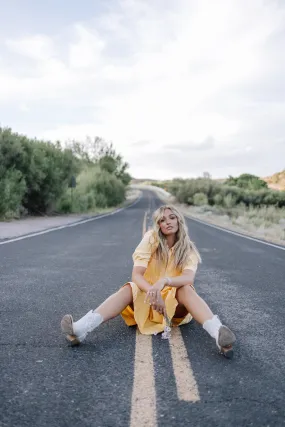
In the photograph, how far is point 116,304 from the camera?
3750mm

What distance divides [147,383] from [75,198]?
29.6 meters

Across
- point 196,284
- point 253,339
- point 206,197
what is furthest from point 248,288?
point 206,197

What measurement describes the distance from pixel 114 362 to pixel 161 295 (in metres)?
0.93

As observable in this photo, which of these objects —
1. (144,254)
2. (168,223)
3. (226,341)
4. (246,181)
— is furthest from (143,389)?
(246,181)

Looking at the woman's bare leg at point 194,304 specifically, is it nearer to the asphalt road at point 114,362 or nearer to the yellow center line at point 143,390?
the asphalt road at point 114,362

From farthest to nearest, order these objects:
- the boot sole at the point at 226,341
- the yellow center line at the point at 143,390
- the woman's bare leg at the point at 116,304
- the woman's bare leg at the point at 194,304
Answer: the woman's bare leg at the point at 116,304
the woman's bare leg at the point at 194,304
the boot sole at the point at 226,341
the yellow center line at the point at 143,390

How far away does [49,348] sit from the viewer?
3.40 m

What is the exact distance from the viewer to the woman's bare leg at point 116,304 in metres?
3.68

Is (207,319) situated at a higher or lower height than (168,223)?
lower

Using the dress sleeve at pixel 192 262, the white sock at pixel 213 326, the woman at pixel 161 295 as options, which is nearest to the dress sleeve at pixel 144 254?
the woman at pixel 161 295

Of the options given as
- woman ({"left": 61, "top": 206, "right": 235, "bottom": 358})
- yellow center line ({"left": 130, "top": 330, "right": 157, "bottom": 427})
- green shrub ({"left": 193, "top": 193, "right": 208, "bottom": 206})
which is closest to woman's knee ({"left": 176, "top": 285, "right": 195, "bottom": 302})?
woman ({"left": 61, "top": 206, "right": 235, "bottom": 358})

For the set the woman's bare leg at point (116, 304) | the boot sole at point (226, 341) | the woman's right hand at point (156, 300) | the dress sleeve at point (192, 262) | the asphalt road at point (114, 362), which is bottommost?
the asphalt road at point (114, 362)

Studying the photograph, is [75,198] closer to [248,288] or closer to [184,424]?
[248,288]

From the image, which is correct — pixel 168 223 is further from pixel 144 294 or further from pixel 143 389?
pixel 143 389
